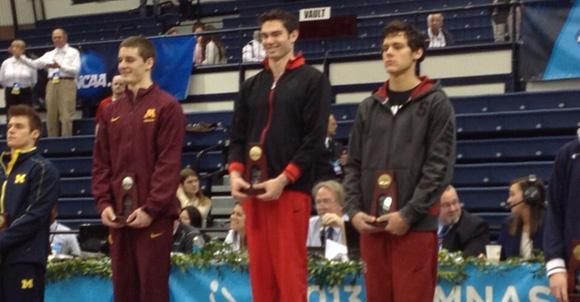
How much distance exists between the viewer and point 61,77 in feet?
51.7

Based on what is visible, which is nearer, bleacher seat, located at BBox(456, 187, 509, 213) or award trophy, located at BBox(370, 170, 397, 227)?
award trophy, located at BBox(370, 170, 397, 227)

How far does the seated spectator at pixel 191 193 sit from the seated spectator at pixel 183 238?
275 centimetres

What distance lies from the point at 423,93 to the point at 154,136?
1.75m

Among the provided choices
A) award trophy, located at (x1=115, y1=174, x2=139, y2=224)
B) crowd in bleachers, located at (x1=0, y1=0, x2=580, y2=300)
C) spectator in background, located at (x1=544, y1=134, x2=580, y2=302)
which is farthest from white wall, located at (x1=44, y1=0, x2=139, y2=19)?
spectator in background, located at (x1=544, y1=134, x2=580, y2=302)

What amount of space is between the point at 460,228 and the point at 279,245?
262 centimetres

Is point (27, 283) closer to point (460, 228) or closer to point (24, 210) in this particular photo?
point (24, 210)

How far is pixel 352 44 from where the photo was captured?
1603cm

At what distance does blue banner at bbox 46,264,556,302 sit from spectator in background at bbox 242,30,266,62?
690 cm

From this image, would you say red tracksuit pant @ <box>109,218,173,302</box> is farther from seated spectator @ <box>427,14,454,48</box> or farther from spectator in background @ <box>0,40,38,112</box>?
spectator in background @ <box>0,40,38,112</box>

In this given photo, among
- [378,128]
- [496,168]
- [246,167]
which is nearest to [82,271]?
[246,167]

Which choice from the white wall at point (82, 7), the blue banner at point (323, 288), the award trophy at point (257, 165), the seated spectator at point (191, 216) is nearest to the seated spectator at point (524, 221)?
the blue banner at point (323, 288)

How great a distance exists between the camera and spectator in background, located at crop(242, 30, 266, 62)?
14959 mm

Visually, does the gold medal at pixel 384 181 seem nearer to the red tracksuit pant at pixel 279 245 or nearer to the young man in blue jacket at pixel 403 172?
the young man in blue jacket at pixel 403 172

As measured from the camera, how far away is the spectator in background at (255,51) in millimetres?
14959
